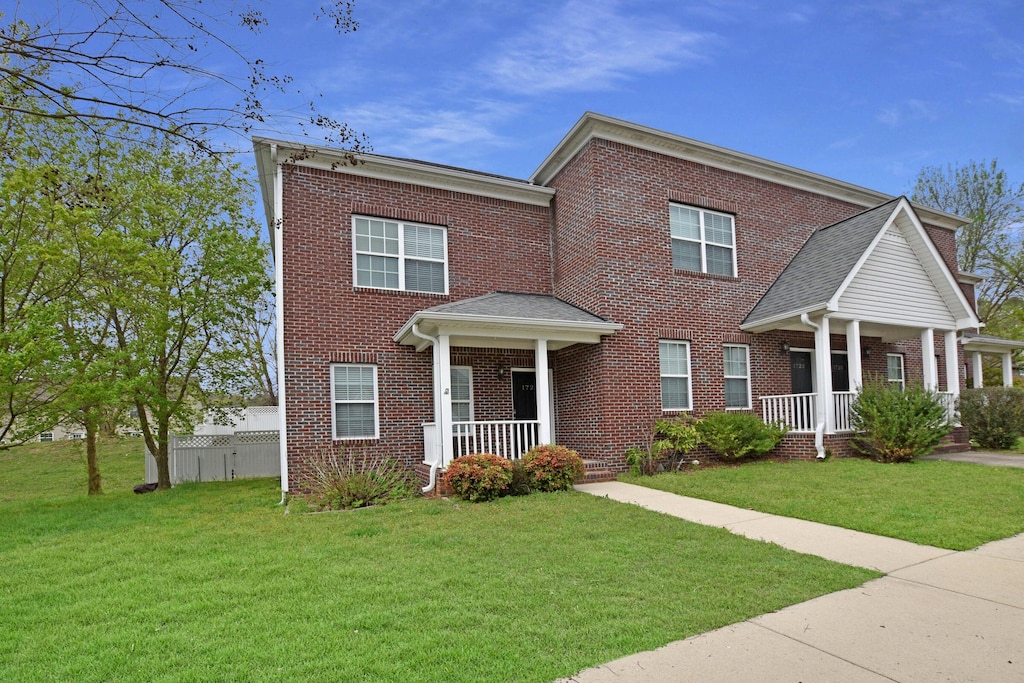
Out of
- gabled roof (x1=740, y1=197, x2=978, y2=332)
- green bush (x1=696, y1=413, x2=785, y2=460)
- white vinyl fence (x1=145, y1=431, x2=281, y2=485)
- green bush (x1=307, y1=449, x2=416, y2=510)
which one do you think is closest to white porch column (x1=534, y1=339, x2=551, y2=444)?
green bush (x1=307, y1=449, x2=416, y2=510)

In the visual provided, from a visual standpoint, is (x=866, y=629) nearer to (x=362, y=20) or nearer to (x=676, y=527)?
(x=676, y=527)

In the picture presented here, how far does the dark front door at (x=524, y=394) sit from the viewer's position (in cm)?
1342

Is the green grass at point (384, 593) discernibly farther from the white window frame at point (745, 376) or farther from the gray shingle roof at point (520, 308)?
the white window frame at point (745, 376)

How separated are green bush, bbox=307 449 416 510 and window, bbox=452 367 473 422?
1614mm

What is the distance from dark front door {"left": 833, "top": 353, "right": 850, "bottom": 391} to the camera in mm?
15656

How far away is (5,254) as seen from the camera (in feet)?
32.0

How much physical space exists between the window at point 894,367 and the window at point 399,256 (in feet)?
41.7

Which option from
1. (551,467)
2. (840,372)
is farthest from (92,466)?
(840,372)

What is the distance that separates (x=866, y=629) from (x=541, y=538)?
343 centimetres

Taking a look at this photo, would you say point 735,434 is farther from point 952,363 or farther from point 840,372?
point 952,363

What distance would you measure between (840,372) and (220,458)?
58.3 feet

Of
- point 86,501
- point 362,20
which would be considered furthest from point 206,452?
point 362,20

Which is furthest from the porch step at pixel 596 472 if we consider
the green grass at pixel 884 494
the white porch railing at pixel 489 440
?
the white porch railing at pixel 489 440

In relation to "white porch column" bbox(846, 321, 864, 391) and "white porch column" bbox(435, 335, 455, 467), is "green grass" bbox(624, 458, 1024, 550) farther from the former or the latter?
"white porch column" bbox(435, 335, 455, 467)
